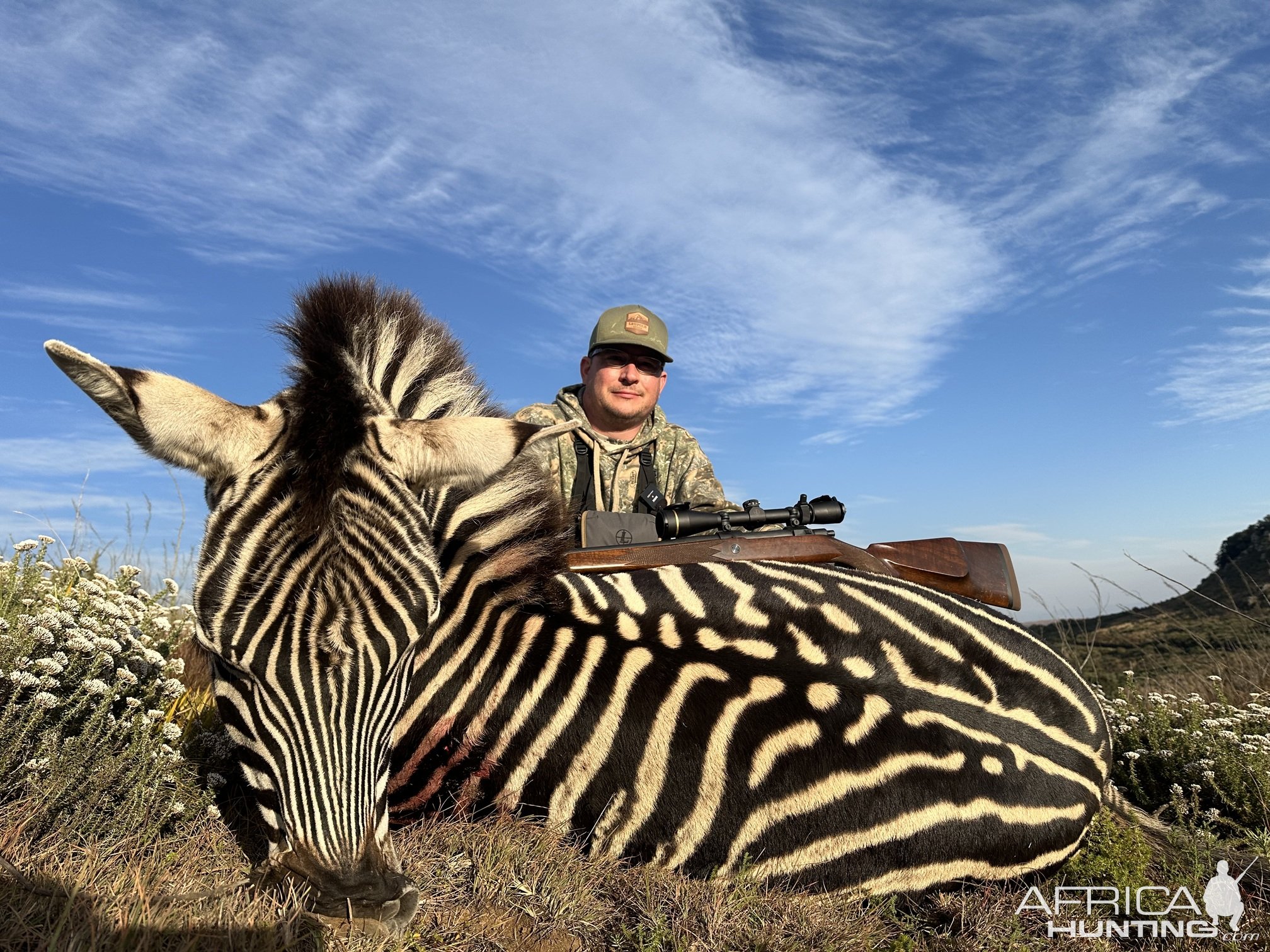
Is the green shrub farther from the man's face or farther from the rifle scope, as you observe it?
the man's face

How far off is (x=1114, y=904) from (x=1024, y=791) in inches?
30.7

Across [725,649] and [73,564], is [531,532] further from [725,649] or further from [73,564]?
[73,564]

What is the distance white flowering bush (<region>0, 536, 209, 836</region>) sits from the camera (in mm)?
3229

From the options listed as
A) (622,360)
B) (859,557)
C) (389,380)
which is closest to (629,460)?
(622,360)

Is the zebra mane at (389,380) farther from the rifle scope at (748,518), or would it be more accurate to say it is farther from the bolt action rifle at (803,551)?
the rifle scope at (748,518)

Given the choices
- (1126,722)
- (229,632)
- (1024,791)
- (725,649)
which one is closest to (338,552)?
(229,632)

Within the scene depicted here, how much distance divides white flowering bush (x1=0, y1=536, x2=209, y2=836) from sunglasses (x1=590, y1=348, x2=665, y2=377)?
4.05 m

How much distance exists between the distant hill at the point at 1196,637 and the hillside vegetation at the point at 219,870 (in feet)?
14.8

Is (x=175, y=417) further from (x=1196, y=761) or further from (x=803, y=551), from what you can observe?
(x=1196, y=761)

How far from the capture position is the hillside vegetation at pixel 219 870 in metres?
2.52

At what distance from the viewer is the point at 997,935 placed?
3.20m

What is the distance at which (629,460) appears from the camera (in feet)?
23.6

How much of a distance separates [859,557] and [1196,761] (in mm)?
2849

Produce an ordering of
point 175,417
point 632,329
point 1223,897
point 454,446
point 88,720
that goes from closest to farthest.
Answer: point 175,417 → point 454,446 → point 88,720 → point 1223,897 → point 632,329
